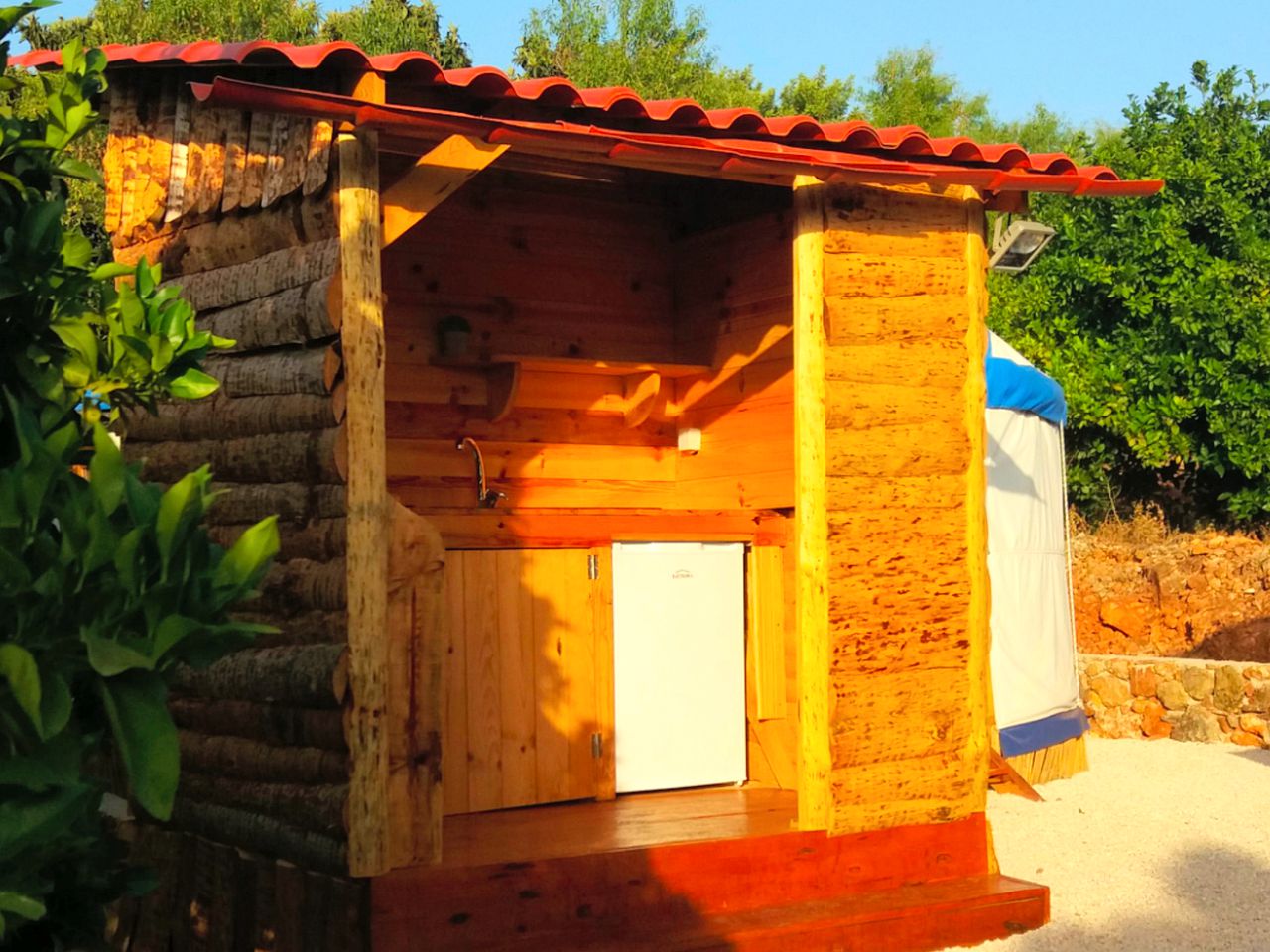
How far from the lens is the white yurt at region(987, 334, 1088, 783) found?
9938 millimetres

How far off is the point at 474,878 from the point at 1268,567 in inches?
453

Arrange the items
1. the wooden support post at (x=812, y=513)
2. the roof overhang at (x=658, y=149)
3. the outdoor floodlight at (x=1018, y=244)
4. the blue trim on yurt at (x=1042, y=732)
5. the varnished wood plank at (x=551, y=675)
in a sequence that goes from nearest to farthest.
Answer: the roof overhang at (x=658, y=149) < the wooden support post at (x=812, y=513) < the varnished wood plank at (x=551, y=675) < the outdoor floodlight at (x=1018, y=244) < the blue trim on yurt at (x=1042, y=732)

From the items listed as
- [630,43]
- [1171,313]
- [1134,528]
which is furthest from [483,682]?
[630,43]

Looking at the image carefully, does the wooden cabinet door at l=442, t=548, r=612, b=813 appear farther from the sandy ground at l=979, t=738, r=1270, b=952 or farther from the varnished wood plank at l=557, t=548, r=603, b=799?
the sandy ground at l=979, t=738, r=1270, b=952

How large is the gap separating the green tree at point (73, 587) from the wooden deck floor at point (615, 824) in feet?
10.9

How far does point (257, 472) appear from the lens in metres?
5.67

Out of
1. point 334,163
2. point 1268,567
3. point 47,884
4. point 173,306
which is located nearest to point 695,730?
point 334,163

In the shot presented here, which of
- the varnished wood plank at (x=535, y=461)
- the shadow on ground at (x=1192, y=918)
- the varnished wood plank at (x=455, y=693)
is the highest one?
the varnished wood plank at (x=535, y=461)

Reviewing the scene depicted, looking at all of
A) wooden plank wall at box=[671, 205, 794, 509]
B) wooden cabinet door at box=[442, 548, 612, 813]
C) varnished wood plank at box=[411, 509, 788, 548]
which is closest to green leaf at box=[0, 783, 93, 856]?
wooden cabinet door at box=[442, 548, 612, 813]

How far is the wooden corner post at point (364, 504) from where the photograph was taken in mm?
5086

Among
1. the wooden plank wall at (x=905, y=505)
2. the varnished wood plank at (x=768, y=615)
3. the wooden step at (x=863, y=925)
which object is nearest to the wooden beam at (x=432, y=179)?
the wooden plank wall at (x=905, y=505)

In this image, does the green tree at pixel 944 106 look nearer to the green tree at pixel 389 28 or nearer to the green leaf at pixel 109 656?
the green tree at pixel 389 28

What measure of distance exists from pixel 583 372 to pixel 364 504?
8.46ft

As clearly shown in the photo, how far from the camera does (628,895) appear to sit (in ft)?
18.5
